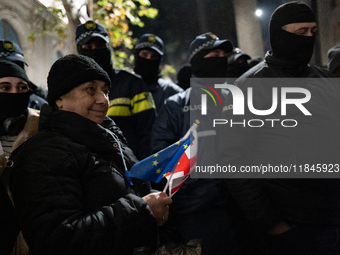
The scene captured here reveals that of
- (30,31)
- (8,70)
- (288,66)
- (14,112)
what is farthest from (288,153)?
(30,31)

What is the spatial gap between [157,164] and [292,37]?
1.45m

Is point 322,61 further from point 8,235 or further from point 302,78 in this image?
point 8,235

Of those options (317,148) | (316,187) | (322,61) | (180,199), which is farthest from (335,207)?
(322,61)

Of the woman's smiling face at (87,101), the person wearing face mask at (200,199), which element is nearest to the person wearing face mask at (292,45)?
the person wearing face mask at (200,199)

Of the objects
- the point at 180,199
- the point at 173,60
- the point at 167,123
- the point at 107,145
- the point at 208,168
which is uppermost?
the point at 107,145

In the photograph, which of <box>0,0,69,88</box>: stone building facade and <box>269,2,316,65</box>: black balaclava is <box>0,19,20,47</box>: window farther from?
<box>269,2,316,65</box>: black balaclava

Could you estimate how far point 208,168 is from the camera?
9.51 feet

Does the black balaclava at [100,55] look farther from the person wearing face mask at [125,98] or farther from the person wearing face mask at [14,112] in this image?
the person wearing face mask at [14,112]

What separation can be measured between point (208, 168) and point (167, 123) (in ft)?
1.94

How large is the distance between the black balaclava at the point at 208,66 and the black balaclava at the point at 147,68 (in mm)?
896

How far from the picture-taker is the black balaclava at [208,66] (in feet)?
11.6

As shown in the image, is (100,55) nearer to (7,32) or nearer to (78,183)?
(78,183)

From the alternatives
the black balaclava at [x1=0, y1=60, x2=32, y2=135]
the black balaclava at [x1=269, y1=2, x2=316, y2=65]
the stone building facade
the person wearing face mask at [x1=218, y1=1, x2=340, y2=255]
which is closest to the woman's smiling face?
the person wearing face mask at [x1=218, y1=1, x2=340, y2=255]

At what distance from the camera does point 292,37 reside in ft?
8.07
